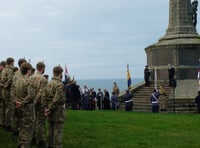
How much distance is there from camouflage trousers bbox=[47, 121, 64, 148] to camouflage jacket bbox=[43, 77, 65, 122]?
0.47 ft

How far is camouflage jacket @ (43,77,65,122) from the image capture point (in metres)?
10.2

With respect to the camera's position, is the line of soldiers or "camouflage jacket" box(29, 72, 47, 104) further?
"camouflage jacket" box(29, 72, 47, 104)

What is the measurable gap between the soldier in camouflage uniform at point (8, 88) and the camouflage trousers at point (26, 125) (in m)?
2.41

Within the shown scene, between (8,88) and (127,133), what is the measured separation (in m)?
4.55

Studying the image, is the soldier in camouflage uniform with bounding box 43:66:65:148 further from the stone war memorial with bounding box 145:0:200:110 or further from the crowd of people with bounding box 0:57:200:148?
the stone war memorial with bounding box 145:0:200:110

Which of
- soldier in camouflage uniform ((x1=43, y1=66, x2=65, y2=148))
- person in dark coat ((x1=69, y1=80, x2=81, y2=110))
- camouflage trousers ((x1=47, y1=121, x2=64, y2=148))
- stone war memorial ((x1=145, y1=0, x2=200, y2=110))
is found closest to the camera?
camouflage trousers ((x1=47, y1=121, x2=64, y2=148))

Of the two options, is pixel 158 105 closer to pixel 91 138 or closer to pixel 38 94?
pixel 91 138

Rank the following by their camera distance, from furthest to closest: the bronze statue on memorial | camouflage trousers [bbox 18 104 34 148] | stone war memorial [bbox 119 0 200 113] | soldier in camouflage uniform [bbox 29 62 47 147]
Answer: the bronze statue on memorial, stone war memorial [bbox 119 0 200 113], soldier in camouflage uniform [bbox 29 62 47 147], camouflage trousers [bbox 18 104 34 148]

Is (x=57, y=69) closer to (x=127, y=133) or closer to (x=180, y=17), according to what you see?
(x=127, y=133)

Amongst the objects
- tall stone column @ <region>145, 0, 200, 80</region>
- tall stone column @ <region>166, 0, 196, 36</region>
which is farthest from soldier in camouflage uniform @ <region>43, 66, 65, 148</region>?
tall stone column @ <region>166, 0, 196, 36</region>

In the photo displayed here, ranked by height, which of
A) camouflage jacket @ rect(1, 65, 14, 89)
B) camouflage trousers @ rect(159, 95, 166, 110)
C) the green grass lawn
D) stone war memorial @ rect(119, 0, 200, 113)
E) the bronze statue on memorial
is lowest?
the green grass lawn

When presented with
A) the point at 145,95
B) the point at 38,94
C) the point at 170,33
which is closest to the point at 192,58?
the point at 170,33

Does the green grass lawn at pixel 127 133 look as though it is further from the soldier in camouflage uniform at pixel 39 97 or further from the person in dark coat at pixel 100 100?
the person in dark coat at pixel 100 100

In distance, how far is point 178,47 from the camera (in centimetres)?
3506
